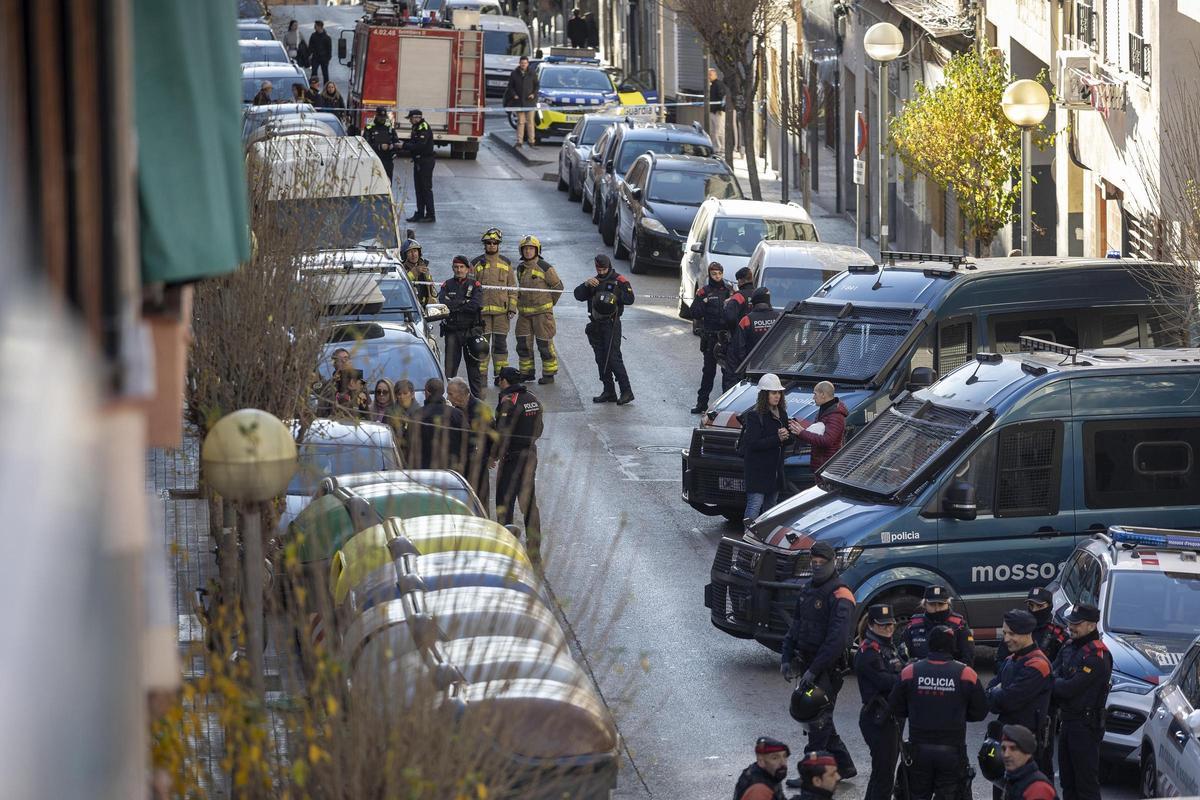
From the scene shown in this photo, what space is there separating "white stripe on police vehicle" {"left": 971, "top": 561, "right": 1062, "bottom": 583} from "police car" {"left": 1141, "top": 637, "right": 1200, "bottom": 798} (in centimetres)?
269

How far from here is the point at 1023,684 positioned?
10672mm

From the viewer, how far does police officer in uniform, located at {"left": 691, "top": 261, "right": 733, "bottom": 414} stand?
73.6 ft

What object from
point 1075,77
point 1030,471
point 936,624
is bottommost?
point 936,624

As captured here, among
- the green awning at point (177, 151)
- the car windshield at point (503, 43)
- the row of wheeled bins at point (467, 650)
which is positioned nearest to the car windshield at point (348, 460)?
the row of wheeled bins at point (467, 650)

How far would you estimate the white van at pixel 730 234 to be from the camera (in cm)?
2730

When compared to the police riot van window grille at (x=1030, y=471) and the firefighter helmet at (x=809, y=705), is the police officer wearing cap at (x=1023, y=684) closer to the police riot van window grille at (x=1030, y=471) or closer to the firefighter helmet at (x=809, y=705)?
the firefighter helmet at (x=809, y=705)

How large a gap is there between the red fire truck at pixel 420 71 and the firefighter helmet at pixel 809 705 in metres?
31.2

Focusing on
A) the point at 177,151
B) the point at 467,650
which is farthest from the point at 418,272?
the point at 177,151

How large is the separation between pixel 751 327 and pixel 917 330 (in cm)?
410

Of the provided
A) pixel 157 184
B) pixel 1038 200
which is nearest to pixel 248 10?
pixel 1038 200

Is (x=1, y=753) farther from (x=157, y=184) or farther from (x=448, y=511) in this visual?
(x=448, y=511)

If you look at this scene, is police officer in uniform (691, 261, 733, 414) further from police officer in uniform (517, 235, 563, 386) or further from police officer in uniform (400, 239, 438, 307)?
police officer in uniform (400, 239, 438, 307)

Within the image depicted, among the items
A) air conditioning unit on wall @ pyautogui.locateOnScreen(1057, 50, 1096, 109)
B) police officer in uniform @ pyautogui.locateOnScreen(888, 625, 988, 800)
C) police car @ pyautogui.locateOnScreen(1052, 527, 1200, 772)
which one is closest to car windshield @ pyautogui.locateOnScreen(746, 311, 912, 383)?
police car @ pyautogui.locateOnScreen(1052, 527, 1200, 772)

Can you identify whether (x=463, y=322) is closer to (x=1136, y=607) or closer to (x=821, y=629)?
(x=821, y=629)
